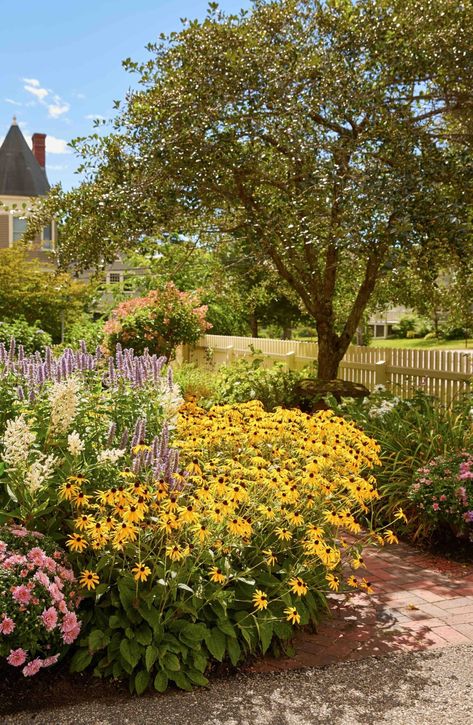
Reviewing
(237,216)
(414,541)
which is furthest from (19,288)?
(414,541)

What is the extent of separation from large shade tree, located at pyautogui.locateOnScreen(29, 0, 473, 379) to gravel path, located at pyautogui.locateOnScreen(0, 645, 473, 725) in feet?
12.5

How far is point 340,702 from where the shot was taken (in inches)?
121

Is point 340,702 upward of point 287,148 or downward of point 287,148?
downward

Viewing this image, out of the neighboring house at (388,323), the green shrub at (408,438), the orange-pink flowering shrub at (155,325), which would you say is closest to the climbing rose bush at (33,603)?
the green shrub at (408,438)

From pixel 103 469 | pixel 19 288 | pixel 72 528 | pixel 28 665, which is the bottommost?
pixel 28 665

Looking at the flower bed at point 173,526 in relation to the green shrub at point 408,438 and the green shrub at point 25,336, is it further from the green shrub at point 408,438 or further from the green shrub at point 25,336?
the green shrub at point 25,336

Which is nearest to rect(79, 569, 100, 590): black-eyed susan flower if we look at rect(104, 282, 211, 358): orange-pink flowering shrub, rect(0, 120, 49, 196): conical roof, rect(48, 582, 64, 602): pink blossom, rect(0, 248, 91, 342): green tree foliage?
rect(48, 582, 64, 602): pink blossom

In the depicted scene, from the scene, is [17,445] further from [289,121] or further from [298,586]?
[289,121]

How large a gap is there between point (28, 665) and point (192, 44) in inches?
247

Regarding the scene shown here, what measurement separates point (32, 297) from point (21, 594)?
13946mm

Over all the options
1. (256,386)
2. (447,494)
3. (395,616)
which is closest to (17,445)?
(395,616)

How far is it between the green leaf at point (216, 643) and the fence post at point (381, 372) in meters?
6.59

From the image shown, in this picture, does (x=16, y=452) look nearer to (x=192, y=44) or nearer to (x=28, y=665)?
(x=28, y=665)

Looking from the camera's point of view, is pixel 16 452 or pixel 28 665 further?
pixel 16 452
